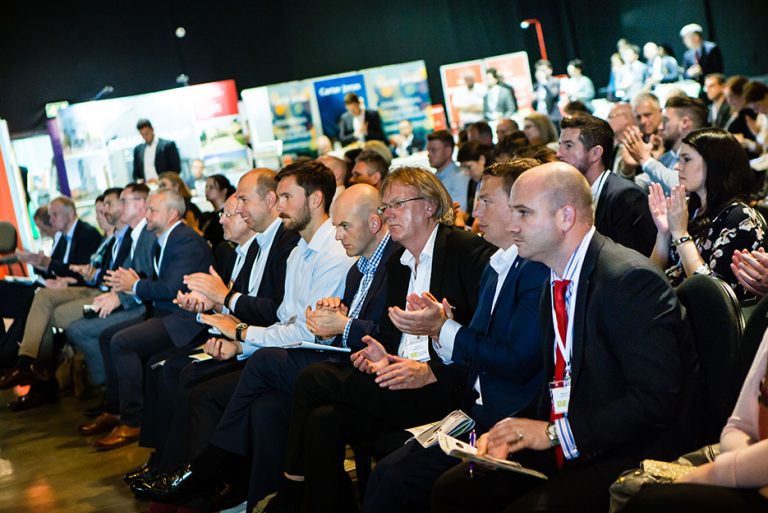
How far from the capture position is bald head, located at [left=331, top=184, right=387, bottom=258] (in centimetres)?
399

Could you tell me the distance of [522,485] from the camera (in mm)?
2592

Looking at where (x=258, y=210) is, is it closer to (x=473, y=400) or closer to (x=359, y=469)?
(x=359, y=469)

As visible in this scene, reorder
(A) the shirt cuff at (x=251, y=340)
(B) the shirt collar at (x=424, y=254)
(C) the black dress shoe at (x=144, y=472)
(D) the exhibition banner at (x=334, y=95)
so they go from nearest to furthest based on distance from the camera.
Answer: (B) the shirt collar at (x=424, y=254)
(A) the shirt cuff at (x=251, y=340)
(C) the black dress shoe at (x=144, y=472)
(D) the exhibition banner at (x=334, y=95)

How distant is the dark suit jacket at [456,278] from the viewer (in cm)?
340

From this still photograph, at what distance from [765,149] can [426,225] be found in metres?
4.70

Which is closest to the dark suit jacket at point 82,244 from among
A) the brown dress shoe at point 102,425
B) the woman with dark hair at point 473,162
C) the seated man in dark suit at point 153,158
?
the brown dress shoe at point 102,425

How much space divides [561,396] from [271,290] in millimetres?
2571

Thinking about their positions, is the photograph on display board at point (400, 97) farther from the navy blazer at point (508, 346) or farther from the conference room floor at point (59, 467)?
the navy blazer at point (508, 346)

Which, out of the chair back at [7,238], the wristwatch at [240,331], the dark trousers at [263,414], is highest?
the chair back at [7,238]

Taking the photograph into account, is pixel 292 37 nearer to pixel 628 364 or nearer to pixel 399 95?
pixel 399 95

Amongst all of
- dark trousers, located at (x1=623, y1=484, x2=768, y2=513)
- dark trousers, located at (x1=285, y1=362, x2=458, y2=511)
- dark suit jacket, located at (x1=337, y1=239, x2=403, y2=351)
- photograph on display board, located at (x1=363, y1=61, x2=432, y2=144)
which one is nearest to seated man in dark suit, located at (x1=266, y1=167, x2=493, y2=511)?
dark trousers, located at (x1=285, y1=362, x2=458, y2=511)

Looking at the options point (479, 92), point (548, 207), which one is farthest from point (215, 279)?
point (479, 92)

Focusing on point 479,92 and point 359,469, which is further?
point 479,92

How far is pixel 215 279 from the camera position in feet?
16.5
